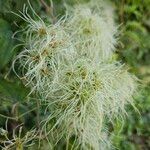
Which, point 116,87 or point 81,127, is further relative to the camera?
point 116,87

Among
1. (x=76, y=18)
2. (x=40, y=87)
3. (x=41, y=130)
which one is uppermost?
(x=76, y=18)

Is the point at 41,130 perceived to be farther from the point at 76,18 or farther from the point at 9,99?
the point at 76,18

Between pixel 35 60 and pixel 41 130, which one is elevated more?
pixel 35 60

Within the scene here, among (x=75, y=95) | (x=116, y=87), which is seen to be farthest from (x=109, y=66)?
(x=75, y=95)

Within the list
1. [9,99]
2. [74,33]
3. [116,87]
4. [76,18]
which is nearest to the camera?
[9,99]

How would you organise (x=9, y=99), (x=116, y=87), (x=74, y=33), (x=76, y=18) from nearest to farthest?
(x=9, y=99)
(x=116, y=87)
(x=74, y=33)
(x=76, y=18)

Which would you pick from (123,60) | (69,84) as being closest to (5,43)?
(69,84)
